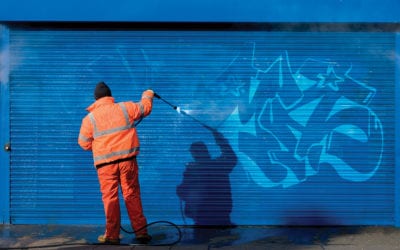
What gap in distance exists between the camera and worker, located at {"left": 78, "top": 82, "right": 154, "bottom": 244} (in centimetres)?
734

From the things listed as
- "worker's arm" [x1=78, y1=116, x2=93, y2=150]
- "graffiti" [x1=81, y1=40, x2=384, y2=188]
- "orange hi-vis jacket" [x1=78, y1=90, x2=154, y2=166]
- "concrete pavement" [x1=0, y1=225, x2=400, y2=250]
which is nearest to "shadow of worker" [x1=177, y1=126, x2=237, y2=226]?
"concrete pavement" [x1=0, y1=225, x2=400, y2=250]

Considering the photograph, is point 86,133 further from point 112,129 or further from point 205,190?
point 205,190

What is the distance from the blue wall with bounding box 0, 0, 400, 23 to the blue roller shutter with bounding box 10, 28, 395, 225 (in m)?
0.29

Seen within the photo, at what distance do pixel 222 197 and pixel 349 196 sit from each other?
1.67 metres

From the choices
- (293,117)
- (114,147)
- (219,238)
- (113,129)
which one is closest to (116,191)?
(114,147)

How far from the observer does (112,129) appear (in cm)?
734

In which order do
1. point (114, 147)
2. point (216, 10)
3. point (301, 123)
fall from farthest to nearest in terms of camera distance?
point (301, 123) < point (216, 10) < point (114, 147)

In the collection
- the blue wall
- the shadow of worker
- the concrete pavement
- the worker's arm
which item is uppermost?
the blue wall

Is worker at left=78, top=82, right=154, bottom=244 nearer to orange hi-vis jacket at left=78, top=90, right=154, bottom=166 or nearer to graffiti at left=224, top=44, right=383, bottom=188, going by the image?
orange hi-vis jacket at left=78, top=90, right=154, bottom=166

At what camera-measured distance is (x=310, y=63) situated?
849 centimetres

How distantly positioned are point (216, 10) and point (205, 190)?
93.0 inches

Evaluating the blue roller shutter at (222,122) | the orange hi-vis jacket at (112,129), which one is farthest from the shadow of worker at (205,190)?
the orange hi-vis jacket at (112,129)

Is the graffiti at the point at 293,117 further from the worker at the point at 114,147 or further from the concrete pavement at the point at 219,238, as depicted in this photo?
the worker at the point at 114,147

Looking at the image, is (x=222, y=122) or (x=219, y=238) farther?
(x=222, y=122)
